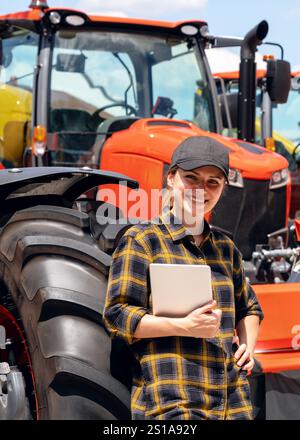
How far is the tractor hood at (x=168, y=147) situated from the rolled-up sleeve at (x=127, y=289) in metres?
2.58

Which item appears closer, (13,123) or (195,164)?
(195,164)

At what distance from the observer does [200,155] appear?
2.62 metres

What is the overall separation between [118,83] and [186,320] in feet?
11.8

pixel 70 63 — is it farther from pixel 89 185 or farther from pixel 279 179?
pixel 89 185

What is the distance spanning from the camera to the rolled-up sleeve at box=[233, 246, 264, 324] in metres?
2.77

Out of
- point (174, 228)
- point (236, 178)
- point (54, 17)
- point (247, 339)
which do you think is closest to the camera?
point (174, 228)

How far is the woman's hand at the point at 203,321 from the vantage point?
241cm

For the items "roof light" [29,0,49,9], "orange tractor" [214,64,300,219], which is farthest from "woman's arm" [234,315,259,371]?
"orange tractor" [214,64,300,219]

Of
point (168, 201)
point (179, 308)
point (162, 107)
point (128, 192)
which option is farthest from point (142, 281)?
point (162, 107)

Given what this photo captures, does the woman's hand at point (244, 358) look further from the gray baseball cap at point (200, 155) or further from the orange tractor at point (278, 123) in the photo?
the orange tractor at point (278, 123)

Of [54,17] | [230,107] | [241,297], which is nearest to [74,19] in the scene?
[54,17]

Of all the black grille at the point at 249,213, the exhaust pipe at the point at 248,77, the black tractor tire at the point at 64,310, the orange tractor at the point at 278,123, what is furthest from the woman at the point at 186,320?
the orange tractor at the point at 278,123

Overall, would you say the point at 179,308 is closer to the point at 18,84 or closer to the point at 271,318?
the point at 271,318

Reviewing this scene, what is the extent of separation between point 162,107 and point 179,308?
3.64 meters
